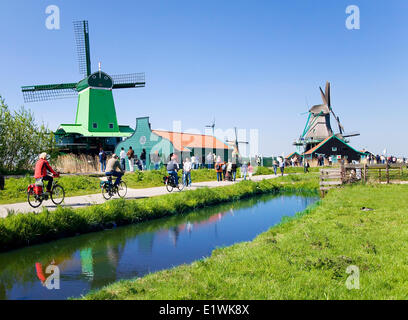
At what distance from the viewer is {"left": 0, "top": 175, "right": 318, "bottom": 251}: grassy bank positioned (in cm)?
778

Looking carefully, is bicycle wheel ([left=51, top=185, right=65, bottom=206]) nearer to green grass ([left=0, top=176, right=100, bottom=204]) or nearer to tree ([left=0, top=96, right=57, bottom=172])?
green grass ([left=0, top=176, right=100, bottom=204])

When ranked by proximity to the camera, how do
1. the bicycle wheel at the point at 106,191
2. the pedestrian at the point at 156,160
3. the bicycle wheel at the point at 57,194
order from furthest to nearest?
1. the pedestrian at the point at 156,160
2. the bicycle wheel at the point at 106,191
3. the bicycle wheel at the point at 57,194

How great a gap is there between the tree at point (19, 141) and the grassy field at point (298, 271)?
21148 millimetres

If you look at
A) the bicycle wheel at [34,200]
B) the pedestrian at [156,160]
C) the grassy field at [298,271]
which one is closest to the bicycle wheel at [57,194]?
the bicycle wheel at [34,200]

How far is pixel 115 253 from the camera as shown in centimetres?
751

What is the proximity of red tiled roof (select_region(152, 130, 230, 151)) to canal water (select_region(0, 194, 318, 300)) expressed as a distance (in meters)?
24.1

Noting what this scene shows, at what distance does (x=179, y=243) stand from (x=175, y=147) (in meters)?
26.1

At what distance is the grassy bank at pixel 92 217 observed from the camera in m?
7.78

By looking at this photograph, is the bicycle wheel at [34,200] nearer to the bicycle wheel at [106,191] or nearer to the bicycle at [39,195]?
the bicycle at [39,195]

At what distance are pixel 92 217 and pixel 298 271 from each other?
6613 millimetres

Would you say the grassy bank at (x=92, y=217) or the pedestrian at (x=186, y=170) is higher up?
the pedestrian at (x=186, y=170)

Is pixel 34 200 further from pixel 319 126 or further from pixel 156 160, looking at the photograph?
pixel 319 126
